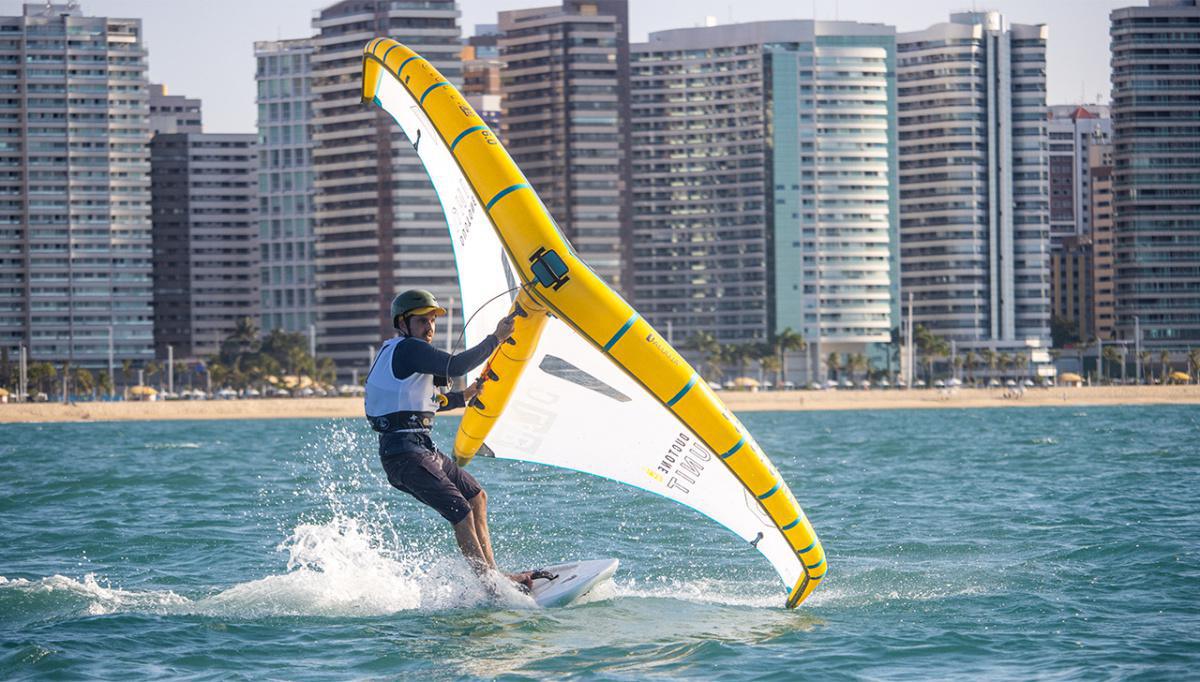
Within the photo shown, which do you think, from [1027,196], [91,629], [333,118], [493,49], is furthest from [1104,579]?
[493,49]

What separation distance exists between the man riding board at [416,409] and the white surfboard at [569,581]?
0.90 metres

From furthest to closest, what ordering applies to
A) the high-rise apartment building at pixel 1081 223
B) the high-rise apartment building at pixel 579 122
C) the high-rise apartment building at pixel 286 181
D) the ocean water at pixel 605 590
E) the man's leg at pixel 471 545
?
the high-rise apartment building at pixel 1081 223
the high-rise apartment building at pixel 286 181
the high-rise apartment building at pixel 579 122
the man's leg at pixel 471 545
the ocean water at pixel 605 590

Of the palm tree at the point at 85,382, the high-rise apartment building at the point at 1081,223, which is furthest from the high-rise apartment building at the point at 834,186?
the palm tree at the point at 85,382

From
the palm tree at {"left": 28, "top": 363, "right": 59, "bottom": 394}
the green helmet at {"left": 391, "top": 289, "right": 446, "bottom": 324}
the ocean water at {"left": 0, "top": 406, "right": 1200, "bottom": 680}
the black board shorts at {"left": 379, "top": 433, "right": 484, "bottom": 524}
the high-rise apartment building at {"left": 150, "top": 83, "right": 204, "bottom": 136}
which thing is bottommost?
the palm tree at {"left": 28, "top": 363, "right": 59, "bottom": 394}

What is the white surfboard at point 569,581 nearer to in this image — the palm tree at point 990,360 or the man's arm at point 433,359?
the man's arm at point 433,359

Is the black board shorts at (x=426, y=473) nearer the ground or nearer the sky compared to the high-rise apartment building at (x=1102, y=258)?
nearer the ground

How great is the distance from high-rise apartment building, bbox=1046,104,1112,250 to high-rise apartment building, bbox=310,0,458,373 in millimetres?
84699

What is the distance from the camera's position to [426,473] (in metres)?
11.6

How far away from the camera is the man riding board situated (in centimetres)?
1154

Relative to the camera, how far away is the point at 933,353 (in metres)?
148

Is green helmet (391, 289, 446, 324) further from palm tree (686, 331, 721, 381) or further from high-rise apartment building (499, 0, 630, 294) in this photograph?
high-rise apartment building (499, 0, 630, 294)

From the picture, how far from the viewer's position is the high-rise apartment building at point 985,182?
156375mm

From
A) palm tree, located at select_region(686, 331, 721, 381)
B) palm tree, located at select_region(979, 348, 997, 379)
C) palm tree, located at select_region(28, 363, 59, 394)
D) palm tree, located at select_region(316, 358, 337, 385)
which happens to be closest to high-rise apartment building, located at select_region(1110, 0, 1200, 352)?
palm tree, located at select_region(979, 348, 997, 379)

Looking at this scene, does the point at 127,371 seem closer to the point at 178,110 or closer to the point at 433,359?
the point at 178,110
